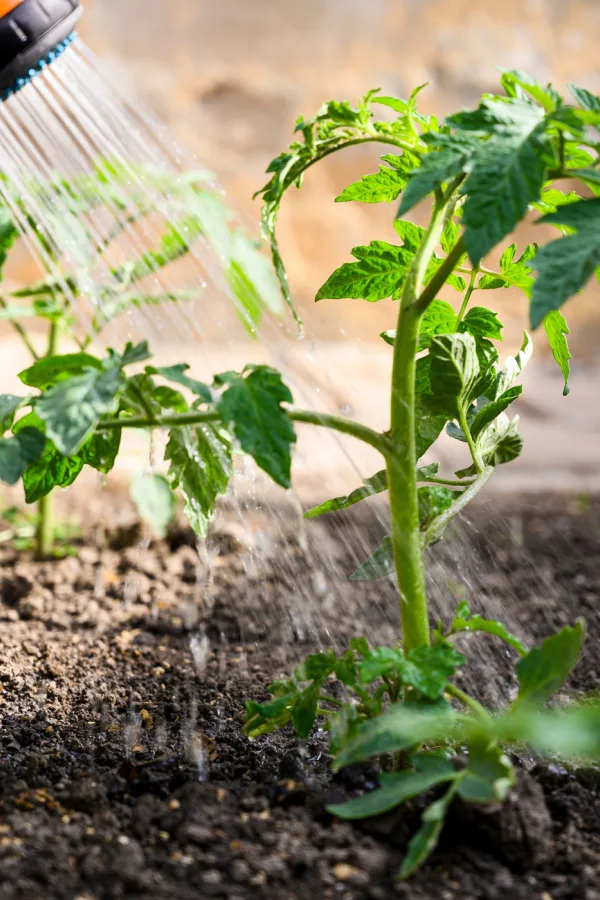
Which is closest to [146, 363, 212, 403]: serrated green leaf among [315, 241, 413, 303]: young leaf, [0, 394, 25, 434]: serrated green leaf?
[0, 394, 25, 434]: serrated green leaf

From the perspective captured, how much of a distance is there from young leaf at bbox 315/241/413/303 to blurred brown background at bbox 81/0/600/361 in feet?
8.62

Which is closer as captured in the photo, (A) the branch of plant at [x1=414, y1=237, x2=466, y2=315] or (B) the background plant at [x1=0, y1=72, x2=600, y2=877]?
(B) the background plant at [x1=0, y1=72, x2=600, y2=877]

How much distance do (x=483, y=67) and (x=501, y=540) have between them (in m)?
2.23

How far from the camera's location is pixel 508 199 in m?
0.62

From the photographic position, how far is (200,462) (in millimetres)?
823

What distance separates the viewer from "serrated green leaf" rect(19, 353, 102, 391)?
2.30 feet

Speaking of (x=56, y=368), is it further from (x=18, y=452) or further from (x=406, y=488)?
(x=406, y=488)

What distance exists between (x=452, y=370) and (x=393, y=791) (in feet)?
1.17

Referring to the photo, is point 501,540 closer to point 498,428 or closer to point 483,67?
point 498,428

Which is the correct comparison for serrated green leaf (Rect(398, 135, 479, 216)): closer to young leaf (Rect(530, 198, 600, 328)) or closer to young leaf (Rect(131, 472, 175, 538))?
young leaf (Rect(530, 198, 600, 328))

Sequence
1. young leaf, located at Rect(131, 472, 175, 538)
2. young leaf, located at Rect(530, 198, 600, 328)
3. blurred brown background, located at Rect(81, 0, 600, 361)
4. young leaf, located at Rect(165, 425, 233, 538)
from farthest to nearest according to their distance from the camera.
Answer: blurred brown background, located at Rect(81, 0, 600, 361) < young leaf, located at Rect(131, 472, 175, 538) < young leaf, located at Rect(165, 425, 233, 538) < young leaf, located at Rect(530, 198, 600, 328)

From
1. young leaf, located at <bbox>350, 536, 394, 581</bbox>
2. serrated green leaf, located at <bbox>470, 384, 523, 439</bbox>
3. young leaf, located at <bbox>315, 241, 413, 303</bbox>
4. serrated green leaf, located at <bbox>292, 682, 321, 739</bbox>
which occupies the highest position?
young leaf, located at <bbox>315, 241, 413, 303</bbox>

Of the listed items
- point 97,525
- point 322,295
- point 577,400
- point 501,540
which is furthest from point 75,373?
point 577,400

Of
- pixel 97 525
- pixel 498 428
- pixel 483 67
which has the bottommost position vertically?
pixel 498 428
